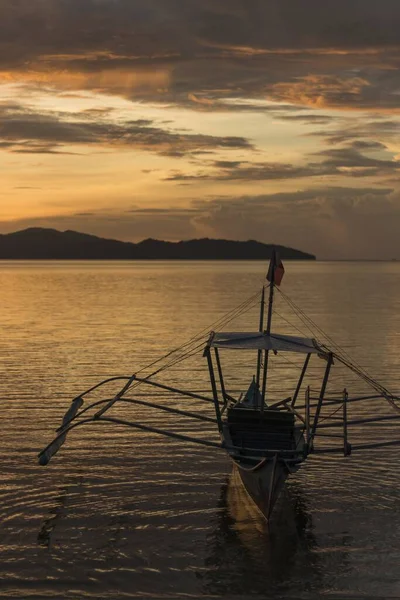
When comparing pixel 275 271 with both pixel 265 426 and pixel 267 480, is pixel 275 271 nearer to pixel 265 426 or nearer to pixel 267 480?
pixel 265 426

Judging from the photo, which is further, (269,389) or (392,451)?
(269,389)

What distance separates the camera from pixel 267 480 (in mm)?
19297

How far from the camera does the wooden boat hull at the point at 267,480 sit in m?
19.2

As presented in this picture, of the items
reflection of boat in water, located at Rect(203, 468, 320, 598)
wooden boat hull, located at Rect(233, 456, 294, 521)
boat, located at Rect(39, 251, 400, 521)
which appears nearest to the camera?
reflection of boat in water, located at Rect(203, 468, 320, 598)

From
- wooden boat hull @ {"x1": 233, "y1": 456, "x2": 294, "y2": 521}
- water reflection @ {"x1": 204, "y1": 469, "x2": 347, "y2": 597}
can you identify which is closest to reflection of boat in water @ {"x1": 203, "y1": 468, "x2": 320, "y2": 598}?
water reflection @ {"x1": 204, "y1": 469, "x2": 347, "y2": 597}

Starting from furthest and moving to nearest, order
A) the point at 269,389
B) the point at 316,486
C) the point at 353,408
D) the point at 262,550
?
1. the point at 269,389
2. the point at 353,408
3. the point at 316,486
4. the point at 262,550

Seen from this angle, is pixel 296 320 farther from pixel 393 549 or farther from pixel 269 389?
pixel 393 549

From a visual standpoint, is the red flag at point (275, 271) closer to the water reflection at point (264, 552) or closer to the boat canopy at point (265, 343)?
the boat canopy at point (265, 343)

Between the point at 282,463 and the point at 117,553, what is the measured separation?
14.7ft

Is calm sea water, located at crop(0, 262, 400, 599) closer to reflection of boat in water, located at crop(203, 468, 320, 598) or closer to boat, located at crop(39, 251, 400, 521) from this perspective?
reflection of boat in water, located at crop(203, 468, 320, 598)

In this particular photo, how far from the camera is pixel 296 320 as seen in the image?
78250 millimetres

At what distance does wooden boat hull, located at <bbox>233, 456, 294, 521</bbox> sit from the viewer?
19.2 metres

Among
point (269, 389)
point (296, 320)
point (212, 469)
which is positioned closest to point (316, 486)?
point (212, 469)

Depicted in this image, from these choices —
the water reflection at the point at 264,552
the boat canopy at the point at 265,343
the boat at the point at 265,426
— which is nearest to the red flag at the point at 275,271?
the boat at the point at 265,426
